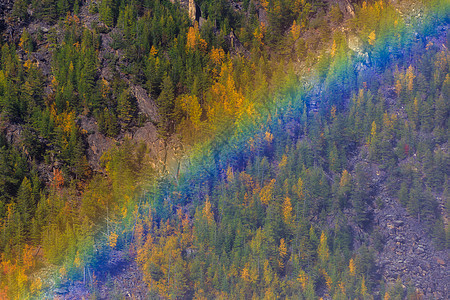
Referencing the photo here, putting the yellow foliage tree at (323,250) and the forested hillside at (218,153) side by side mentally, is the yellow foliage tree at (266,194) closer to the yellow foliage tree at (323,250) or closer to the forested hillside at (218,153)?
the forested hillside at (218,153)

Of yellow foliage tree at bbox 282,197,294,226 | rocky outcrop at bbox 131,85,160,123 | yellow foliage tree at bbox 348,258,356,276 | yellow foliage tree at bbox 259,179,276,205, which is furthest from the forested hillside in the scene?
yellow foliage tree at bbox 282,197,294,226


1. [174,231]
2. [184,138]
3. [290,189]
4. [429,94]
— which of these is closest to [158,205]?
[174,231]

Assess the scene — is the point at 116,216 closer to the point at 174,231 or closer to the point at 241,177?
the point at 174,231

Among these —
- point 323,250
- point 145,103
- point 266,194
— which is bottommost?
point 323,250

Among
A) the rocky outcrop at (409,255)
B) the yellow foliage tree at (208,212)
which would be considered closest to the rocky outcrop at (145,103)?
the yellow foliage tree at (208,212)

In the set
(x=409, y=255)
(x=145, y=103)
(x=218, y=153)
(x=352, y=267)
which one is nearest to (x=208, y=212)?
(x=218, y=153)

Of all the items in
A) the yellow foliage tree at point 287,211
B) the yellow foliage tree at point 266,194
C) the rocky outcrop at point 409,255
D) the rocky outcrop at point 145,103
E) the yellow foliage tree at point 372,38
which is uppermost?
the yellow foliage tree at point 372,38

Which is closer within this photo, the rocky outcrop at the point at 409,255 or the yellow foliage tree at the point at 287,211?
the rocky outcrop at the point at 409,255

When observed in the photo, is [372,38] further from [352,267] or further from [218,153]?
[352,267]

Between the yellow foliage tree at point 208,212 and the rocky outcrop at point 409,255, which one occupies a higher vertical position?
the yellow foliage tree at point 208,212

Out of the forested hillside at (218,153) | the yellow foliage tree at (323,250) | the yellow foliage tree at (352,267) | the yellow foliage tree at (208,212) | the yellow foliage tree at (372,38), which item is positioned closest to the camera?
the forested hillside at (218,153)
